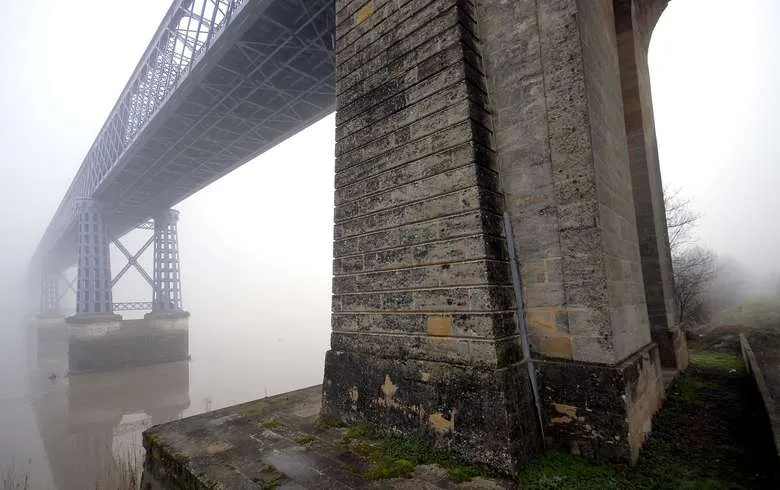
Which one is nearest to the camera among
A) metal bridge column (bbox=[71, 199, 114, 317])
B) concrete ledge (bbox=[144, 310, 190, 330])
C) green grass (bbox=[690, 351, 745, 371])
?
green grass (bbox=[690, 351, 745, 371])

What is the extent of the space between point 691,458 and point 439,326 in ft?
8.63

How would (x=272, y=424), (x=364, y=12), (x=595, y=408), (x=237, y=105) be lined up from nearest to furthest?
(x=595, y=408) < (x=272, y=424) < (x=364, y=12) < (x=237, y=105)

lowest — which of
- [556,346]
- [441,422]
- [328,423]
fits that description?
[328,423]

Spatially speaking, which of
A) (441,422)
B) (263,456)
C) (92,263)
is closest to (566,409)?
(441,422)

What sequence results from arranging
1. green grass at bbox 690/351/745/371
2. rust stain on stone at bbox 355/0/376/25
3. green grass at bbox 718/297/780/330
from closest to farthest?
rust stain on stone at bbox 355/0/376/25 < green grass at bbox 690/351/745/371 < green grass at bbox 718/297/780/330

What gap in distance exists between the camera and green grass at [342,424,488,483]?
3.46m

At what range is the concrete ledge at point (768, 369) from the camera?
3.62 metres

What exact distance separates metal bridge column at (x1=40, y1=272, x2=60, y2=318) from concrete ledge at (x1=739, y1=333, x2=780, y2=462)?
74.6 metres

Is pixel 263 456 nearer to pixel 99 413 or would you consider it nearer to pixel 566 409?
pixel 566 409

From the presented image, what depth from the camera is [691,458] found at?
11.7 feet

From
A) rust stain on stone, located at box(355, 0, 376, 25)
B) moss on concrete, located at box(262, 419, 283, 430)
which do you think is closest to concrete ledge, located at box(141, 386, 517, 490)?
moss on concrete, located at box(262, 419, 283, 430)

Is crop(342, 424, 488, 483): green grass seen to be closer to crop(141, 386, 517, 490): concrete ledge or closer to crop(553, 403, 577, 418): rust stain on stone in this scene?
crop(141, 386, 517, 490): concrete ledge

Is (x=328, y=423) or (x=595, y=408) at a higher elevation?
(x=595, y=408)

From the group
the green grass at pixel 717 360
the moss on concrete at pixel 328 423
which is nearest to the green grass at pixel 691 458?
the green grass at pixel 717 360
